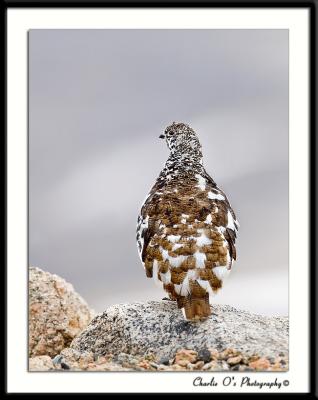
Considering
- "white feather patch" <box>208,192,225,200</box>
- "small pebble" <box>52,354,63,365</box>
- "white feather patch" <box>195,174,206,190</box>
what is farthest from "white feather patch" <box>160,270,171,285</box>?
"small pebble" <box>52,354,63,365</box>

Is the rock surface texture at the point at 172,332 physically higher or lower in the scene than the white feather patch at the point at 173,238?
lower

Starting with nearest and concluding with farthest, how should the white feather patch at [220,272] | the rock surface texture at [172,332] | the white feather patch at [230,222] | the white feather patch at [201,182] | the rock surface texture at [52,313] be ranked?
the white feather patch at [220,272] → the rock surface texture at [172,332] → the white feather patch at [230,222] → the white feather patch at [201,182] → the rock surface texture at [52,313]

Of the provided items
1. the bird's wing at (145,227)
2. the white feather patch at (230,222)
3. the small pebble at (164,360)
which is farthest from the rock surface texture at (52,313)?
the white feather patch at (230,222)

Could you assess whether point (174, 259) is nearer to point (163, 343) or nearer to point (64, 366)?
point (163, 343)

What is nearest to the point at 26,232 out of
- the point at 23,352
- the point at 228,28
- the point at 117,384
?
the point at 23,352

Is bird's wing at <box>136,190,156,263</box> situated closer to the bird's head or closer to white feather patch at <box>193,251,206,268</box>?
white feather patch at <box>193,251,206,268</box>

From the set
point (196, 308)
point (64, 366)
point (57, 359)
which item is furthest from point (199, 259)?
point (57, 359)

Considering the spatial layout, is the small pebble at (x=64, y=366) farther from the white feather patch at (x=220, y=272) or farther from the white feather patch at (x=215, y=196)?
the white feather patch at (x=215, y=196)
